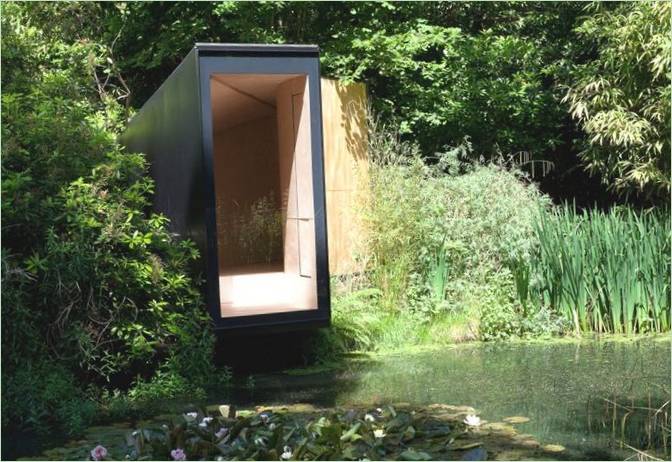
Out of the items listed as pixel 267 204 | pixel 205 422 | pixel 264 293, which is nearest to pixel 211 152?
pixel 267 204

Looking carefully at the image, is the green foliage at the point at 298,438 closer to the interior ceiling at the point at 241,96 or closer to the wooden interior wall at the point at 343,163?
the interior ceiling at the point at 241,96

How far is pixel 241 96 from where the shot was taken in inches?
247

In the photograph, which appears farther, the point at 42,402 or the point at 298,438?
the point at 42,402

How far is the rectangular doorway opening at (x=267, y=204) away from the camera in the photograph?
19.9ft

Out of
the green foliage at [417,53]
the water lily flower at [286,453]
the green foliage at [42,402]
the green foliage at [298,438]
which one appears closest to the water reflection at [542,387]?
the green foliage at [298,438]

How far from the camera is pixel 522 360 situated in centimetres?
627

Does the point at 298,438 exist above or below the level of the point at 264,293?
below

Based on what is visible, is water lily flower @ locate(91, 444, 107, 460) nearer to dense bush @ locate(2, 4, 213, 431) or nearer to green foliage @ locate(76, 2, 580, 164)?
dense bush @ locate(2, 4, 213, 431)

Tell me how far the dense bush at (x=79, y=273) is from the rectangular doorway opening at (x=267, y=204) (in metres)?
0.42

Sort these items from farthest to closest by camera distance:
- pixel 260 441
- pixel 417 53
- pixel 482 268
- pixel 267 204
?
1. pixel 417 53
2. pixel 482 268
3. pixel 267 204
4. pixel 260 441

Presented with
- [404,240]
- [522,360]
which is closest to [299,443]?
[522,360]

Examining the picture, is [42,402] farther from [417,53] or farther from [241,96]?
[417,53]

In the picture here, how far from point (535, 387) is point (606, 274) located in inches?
89.6

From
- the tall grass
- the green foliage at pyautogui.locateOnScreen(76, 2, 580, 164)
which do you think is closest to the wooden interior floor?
the tall grass
